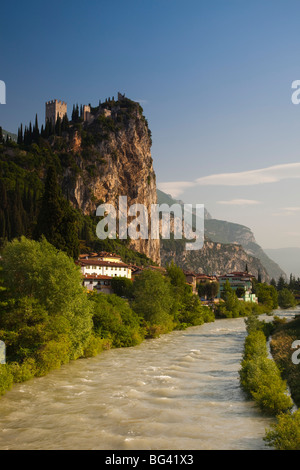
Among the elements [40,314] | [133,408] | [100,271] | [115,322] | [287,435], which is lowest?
[133,408]

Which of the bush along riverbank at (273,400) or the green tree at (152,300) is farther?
the green tree at (152,300)

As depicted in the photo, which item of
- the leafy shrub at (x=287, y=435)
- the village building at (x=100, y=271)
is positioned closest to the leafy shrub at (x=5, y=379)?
→ the leafy shrub at (x=287, y=435)

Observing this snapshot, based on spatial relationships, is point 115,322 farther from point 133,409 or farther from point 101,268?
point 101,268

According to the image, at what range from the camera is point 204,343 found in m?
49.6

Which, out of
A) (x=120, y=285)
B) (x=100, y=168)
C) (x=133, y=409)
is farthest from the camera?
(x=100, y=168)

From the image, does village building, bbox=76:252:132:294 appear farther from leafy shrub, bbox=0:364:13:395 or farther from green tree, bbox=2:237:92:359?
leafy shrub, bbox=0:364:13:395

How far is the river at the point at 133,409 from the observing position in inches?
694

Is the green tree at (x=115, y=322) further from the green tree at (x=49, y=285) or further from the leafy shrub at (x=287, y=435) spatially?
the leafy shrub at (x=287, y=435)

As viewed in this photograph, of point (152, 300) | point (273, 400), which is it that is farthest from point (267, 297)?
point (273, 400)

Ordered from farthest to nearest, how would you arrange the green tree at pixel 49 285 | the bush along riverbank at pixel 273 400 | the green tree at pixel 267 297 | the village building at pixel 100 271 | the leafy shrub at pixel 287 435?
1. the green tree at pixel 267 297
2. the village building at pixel 100 271
3. the green tree at pixel 49 285
4. the bush along riverbank at pixel 273 400
5. the leafy shrub at pixel 287 435

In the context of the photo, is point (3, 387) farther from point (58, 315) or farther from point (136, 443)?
point (136, 443)

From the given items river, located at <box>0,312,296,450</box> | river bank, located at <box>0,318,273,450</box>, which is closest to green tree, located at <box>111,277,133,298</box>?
river bank, located at <box>0,318,273,450</box>

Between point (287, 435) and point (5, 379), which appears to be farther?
point (5, 379)

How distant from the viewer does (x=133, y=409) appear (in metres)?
22.3
